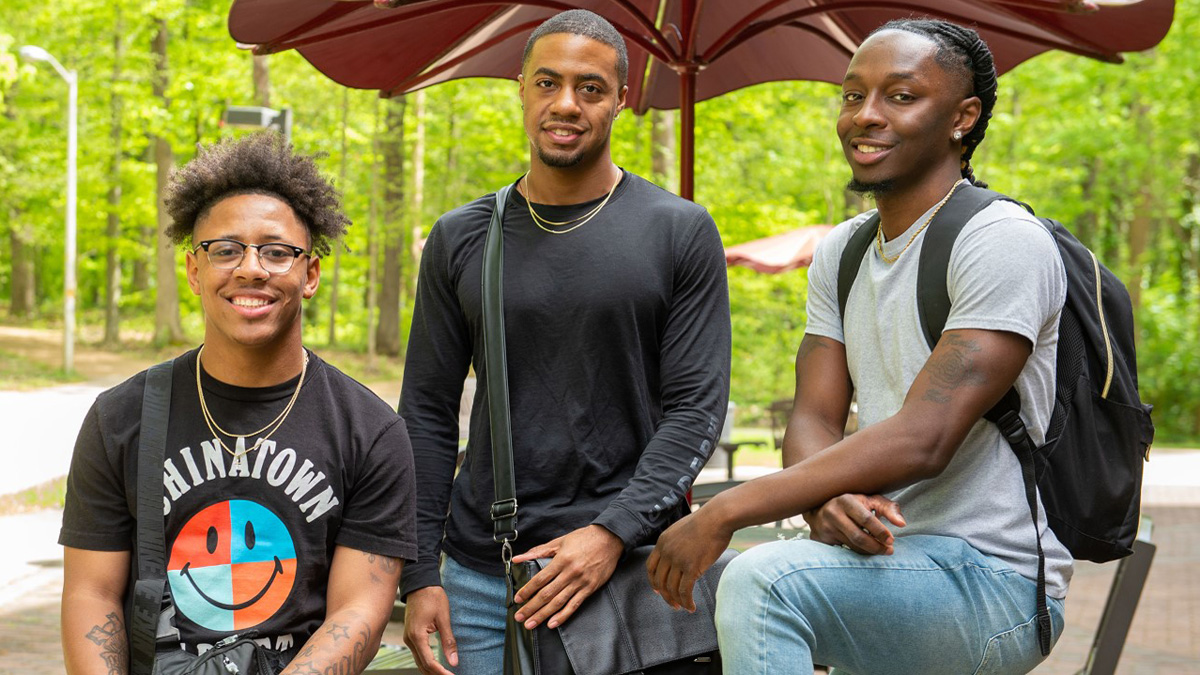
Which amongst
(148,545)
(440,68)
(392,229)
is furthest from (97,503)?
(392,229)

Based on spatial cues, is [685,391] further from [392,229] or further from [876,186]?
[392,229]

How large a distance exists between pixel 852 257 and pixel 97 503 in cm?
169

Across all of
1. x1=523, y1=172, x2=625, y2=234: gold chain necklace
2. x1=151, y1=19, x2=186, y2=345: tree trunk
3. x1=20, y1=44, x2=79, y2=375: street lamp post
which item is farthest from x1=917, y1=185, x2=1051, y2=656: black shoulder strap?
x1=151, y1=19, x2=186, y2=345: tree trunk

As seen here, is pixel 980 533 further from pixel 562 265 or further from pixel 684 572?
pixel 562 265

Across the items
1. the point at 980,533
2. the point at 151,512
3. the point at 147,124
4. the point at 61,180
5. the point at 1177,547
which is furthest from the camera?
the point at 61,180

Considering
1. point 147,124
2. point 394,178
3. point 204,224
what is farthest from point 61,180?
point 204,224

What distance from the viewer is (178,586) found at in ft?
8.59

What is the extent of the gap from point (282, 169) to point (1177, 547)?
10.7 metres

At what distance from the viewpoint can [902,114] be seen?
2330mm

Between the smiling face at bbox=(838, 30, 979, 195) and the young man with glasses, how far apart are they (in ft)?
4.05

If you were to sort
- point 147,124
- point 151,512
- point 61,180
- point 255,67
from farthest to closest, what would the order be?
point 61,180 → point 147,124 → point 255,67 → point 151,512

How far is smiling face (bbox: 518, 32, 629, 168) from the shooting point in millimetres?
2867

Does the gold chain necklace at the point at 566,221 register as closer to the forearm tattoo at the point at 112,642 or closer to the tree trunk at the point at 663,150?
the forearm tattoo at the point at 112,642

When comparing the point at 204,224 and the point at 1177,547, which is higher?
the point at 204,224
